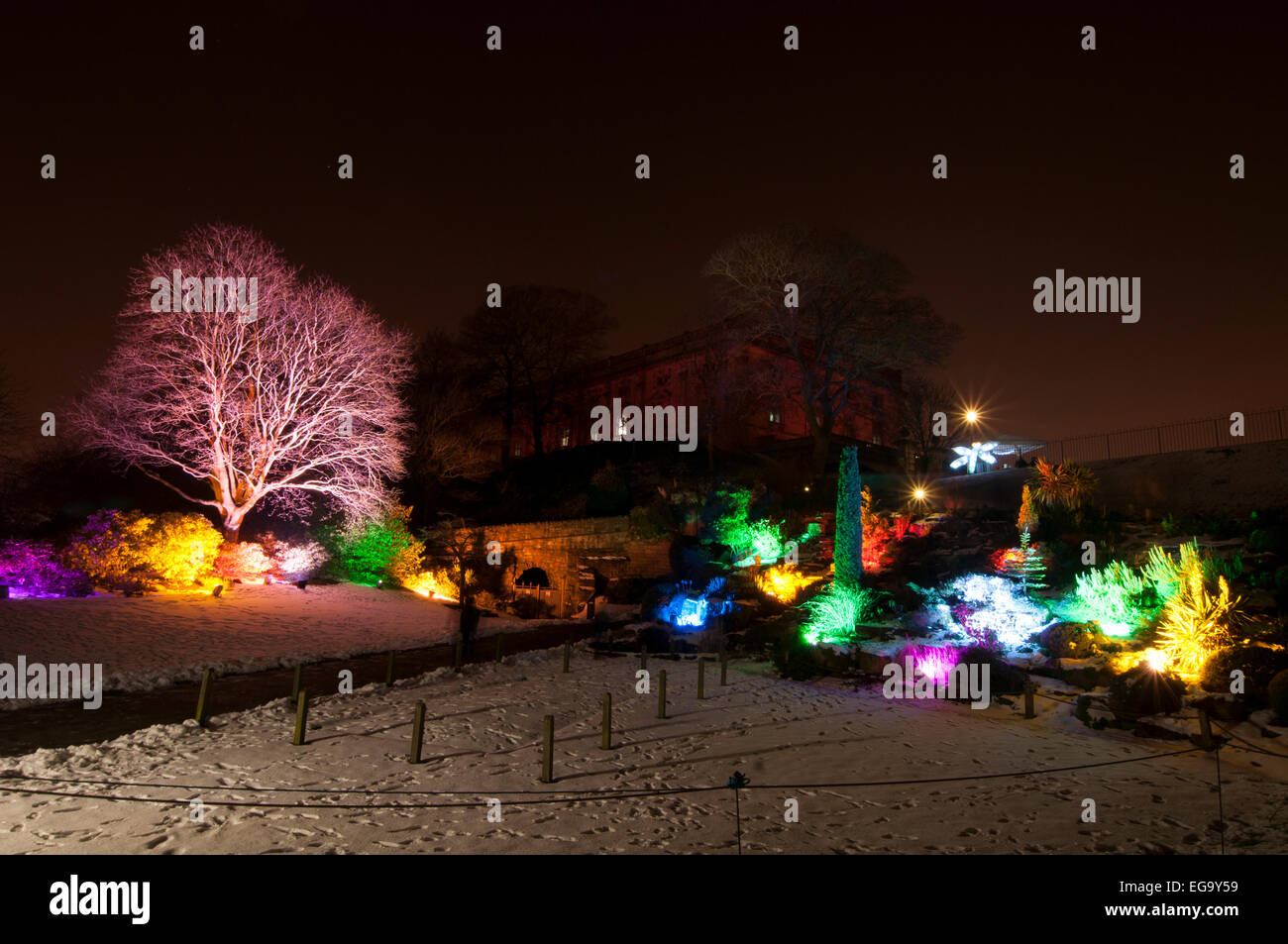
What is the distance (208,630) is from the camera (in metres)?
17.2

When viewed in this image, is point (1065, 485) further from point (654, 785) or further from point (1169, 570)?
point (654, 785)

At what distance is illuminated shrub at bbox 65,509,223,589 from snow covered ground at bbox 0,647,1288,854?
1227cm

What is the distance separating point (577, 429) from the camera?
48.7 m

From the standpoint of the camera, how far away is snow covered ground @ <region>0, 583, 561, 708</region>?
14033mm

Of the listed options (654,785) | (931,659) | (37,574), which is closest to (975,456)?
(931,659)

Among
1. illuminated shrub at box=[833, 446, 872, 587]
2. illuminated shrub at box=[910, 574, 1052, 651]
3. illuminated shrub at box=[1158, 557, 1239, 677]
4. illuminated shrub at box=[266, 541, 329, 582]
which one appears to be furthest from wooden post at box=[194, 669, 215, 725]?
illuminated shrub at box=[266, 541, 329, 582]

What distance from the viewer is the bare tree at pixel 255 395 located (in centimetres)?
2259

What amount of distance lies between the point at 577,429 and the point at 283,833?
42656mm

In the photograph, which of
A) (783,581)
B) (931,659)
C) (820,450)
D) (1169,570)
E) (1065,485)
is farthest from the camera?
(820,450)

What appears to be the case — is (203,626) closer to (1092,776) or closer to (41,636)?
(41,636)

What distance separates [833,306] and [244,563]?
989 inches

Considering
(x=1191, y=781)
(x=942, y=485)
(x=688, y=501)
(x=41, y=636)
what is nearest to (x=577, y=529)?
(x=688, y=501)

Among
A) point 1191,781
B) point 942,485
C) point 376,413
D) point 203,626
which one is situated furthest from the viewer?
point 942,485

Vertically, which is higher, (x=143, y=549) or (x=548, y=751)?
(x=143, y=549)
